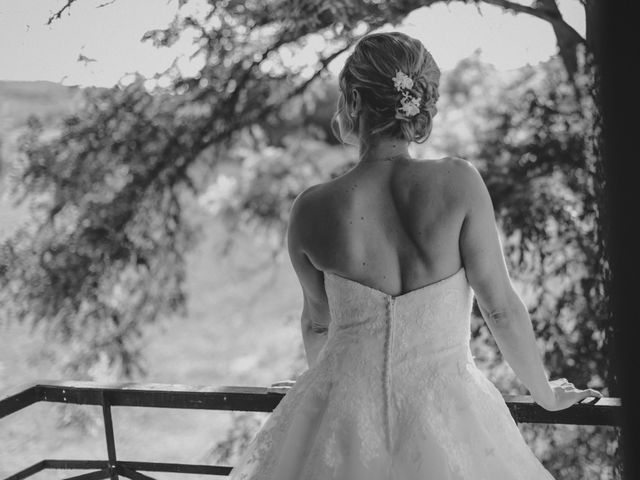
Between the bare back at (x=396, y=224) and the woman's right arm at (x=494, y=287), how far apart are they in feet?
0.07

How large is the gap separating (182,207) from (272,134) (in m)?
0.64

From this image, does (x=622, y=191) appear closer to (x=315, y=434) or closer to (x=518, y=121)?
(x=315, y=434)

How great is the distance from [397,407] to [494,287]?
0.92 ft

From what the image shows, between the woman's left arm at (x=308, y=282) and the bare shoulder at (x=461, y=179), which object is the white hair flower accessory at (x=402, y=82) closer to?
the bare shoulder at (x=461, y=179)

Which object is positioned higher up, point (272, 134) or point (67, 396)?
point (272, 134)

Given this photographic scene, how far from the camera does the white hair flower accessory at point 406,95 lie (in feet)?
4.51

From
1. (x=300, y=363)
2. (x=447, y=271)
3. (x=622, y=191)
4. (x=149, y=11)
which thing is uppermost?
(x=149, y=11)

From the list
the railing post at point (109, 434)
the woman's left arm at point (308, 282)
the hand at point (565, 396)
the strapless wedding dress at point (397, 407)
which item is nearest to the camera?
the strapless wedding dress at point (397, 407)

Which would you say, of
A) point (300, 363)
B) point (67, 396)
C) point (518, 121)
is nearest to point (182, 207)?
point (300, 363)

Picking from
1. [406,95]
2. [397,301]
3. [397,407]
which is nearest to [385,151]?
[406,95]

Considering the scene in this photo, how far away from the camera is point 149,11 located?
369 cm

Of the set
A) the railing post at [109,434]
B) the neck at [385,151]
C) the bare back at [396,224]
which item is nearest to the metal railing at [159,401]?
the railing post at [109,434]

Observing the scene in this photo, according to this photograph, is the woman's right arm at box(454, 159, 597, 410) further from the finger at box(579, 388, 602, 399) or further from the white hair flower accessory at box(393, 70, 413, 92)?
the white hair flower accessory at box(393, 70, 413, 92)

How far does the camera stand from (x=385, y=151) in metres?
1.43
